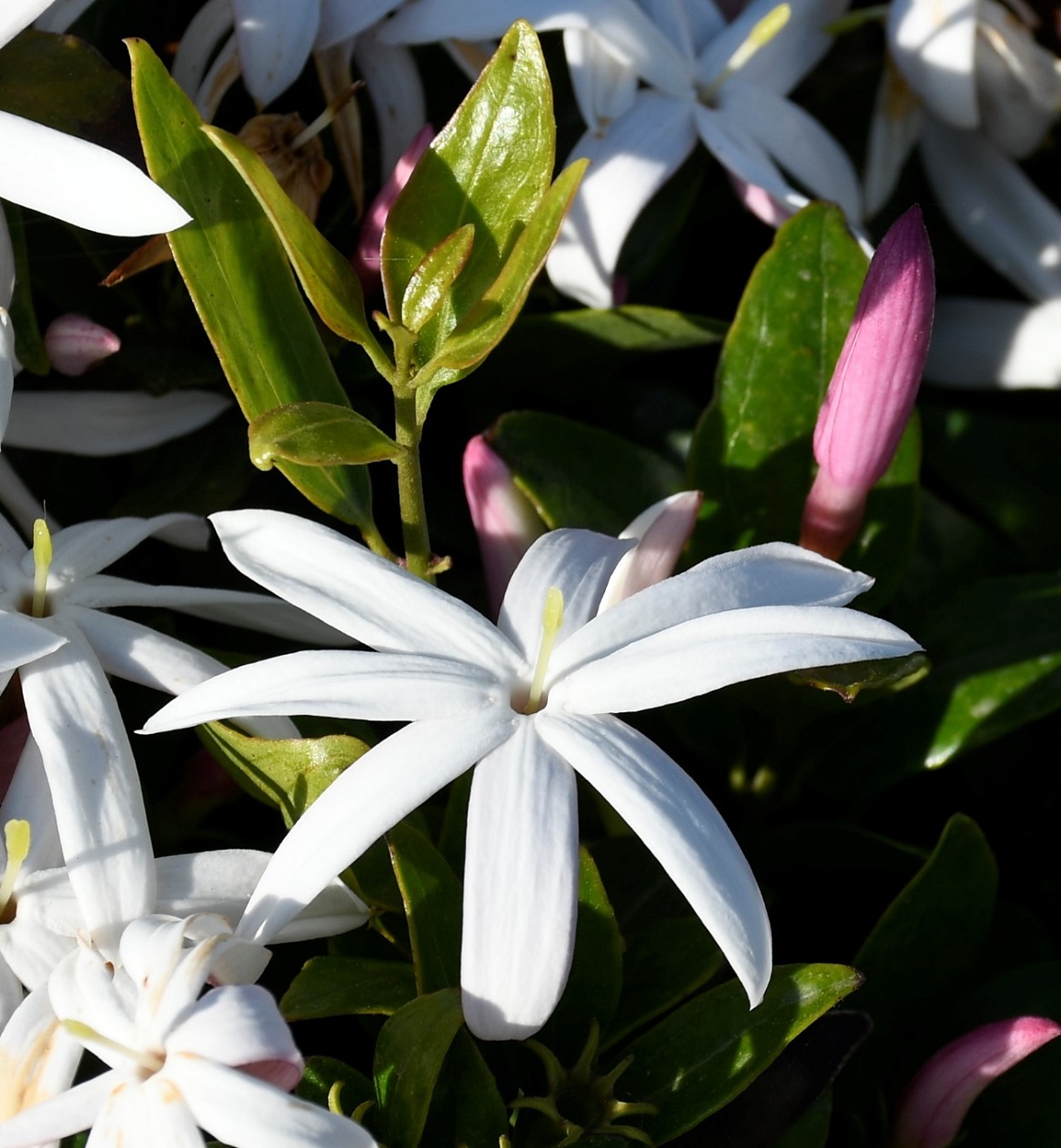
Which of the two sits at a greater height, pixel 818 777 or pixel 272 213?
pixel 272 213

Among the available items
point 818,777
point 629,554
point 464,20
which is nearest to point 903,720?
Answer: point 818,777

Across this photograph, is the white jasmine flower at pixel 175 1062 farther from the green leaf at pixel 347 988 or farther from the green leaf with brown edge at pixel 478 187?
the green leaf with brown edge at pixel 478 187

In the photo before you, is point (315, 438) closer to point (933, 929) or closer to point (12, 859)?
point (12, 859)

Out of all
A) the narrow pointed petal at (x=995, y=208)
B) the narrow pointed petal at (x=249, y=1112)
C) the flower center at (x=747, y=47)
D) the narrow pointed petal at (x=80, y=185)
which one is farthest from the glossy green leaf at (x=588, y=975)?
the narrow pointed petal at (x=995, y=208)

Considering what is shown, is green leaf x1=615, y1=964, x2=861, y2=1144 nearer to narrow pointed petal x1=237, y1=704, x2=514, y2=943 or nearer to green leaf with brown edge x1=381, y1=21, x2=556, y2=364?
narrow pointed petal x1=237, y1=704, x2=514, y2=943

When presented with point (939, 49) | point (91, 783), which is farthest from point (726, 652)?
point (939, 49)

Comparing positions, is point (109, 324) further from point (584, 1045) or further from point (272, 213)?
point (584, 1045)

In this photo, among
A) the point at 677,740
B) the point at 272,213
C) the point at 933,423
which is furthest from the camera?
the point at 933,423

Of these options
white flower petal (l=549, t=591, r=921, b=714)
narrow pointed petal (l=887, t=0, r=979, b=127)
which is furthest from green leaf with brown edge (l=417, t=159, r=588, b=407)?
narrow pointed petal (l=887, t=0, r=979, b=127)
